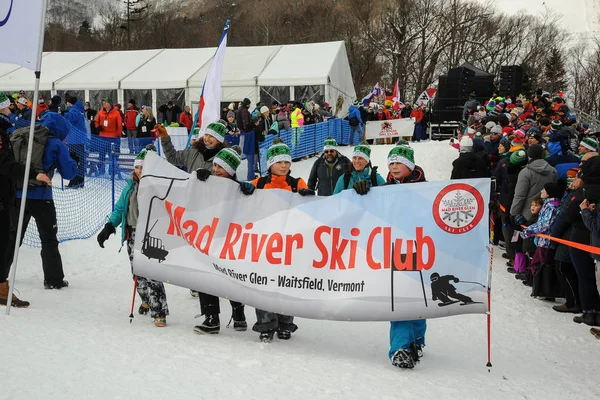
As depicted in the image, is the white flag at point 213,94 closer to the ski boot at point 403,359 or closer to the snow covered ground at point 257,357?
the snow covered ground at point 257,357

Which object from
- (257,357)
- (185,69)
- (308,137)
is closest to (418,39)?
(185,69)

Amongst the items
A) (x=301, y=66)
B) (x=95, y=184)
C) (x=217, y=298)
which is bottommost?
(x=217, y=298)

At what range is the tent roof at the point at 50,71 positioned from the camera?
3078 centimetres

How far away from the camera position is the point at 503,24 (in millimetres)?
65188

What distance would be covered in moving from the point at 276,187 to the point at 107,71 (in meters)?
26.7


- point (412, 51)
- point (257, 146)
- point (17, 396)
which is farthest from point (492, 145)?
point (412, 51)

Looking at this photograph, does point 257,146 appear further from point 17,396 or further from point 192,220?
point 17,396

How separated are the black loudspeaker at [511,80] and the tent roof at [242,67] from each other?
10.1 metres

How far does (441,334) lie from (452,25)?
A: 186 feet

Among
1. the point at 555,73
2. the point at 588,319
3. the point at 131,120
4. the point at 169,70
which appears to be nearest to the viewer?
the point at 588,319

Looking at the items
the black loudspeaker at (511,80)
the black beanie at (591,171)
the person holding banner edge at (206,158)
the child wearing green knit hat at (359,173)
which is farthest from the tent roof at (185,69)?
the black beanie at (591,171)

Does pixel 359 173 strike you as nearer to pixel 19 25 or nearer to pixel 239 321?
pixel 239 321

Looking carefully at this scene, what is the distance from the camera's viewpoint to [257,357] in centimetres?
547

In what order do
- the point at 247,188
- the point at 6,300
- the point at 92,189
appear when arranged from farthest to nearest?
the point at 92,189 → the point at 6,300 → the point at 247,188
